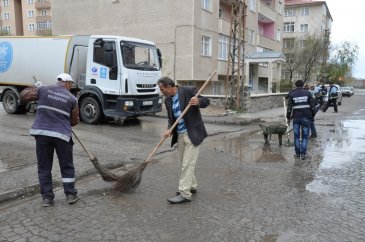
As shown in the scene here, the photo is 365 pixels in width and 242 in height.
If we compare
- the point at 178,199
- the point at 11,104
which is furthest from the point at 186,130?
the point at 11,104

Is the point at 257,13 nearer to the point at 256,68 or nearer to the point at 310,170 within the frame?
the point at 256,68

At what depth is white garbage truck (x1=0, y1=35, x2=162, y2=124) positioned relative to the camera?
12.7 metres

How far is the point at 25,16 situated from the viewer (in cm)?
7744

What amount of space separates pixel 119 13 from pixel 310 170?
71.7 feet

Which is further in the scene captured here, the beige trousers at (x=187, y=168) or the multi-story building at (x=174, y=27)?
the multi-story building at (x=174, y=27)

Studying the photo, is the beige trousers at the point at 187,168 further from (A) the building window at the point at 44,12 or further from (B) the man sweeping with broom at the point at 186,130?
(A) the building window at the point at 44,12

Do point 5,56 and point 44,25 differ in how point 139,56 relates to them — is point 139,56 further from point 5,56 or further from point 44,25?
point 44,25

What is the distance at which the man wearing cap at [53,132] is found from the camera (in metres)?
5.25

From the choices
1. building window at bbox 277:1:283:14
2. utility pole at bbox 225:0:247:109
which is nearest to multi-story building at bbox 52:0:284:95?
utility pole at bbox 225:0:247:109

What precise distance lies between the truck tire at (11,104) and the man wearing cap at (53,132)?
10.9 metres

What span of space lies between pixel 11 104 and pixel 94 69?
4.89m

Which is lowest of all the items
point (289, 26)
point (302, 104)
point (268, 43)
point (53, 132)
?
point (53, 132)

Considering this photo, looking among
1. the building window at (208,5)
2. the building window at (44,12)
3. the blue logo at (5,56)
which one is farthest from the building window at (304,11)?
the blue logo at (5,56)

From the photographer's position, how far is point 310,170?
771cm
